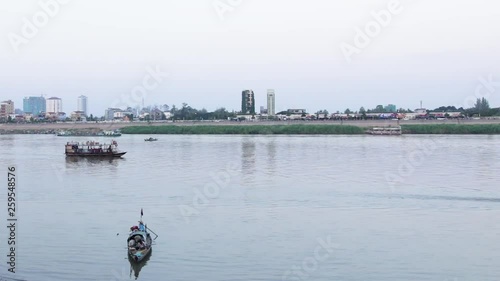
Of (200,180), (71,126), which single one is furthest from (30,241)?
(71,126)

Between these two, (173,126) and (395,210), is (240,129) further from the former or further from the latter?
(395,210)

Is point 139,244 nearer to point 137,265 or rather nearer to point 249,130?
point 137,265

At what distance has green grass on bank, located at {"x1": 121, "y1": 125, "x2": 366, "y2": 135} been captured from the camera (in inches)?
3701

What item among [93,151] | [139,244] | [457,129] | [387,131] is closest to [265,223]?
[139,244]

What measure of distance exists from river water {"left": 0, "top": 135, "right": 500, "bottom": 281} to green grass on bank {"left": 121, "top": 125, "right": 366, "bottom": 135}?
57.5 metres

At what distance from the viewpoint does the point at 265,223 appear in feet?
65.7

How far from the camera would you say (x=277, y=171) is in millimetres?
35062

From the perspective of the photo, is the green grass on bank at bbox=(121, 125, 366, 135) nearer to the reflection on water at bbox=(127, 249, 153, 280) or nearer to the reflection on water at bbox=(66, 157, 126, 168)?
the reflection on water at bbox=(66, 157, 126, 168)

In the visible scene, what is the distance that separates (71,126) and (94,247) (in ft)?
363

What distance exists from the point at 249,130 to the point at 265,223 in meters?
79.4

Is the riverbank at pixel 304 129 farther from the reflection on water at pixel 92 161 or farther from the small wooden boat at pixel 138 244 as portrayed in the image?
the small wooden boat at pixel 138 244

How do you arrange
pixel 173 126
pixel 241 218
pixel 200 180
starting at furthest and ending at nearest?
1. pixel 173 126
2. pixel 200 180
3. pixel 241 218

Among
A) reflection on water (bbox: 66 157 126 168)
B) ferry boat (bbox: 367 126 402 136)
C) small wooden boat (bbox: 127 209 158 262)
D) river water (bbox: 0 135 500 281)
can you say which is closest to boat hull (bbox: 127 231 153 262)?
small wooden boat (bbox: 127 209 158 262)

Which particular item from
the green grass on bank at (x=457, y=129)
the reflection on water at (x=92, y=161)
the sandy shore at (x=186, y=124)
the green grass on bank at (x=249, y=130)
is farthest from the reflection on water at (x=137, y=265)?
the sandy shore at (x=186, y=124)
